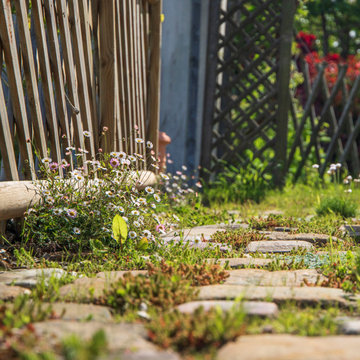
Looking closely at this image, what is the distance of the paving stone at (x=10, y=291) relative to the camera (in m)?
1.86

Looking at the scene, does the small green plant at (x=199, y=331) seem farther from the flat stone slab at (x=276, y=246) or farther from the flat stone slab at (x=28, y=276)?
the flat stone slab at (x=276, y=246)

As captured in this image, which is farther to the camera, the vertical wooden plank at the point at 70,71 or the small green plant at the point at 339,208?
the small green plant at the point at 339,208

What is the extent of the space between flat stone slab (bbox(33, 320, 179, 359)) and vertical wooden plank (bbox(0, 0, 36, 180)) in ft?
4.34

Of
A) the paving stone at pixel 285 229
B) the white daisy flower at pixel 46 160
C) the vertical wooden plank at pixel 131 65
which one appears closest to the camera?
the white daisy flower at pixel 46 160

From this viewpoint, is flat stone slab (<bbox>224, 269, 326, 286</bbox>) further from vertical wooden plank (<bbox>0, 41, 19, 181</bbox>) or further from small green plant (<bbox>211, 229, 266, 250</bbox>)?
vertical wooden plank (<bbox>0, 41, 19, 181</bbox>)

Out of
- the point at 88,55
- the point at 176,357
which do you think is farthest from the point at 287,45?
the point at 176,357

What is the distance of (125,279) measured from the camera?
1927mm

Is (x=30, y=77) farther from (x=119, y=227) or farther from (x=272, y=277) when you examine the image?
(x=272, y=277)

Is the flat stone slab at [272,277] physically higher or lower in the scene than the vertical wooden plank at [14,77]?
lower

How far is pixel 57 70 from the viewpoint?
2.96 m

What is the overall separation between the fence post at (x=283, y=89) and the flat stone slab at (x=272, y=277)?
11.8ft

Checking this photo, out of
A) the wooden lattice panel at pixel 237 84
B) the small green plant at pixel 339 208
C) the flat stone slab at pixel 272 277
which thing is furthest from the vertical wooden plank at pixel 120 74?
the wooden lattice panel at pixel 237 84

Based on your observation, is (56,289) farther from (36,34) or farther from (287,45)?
(287,45)

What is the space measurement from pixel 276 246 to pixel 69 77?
156cm
